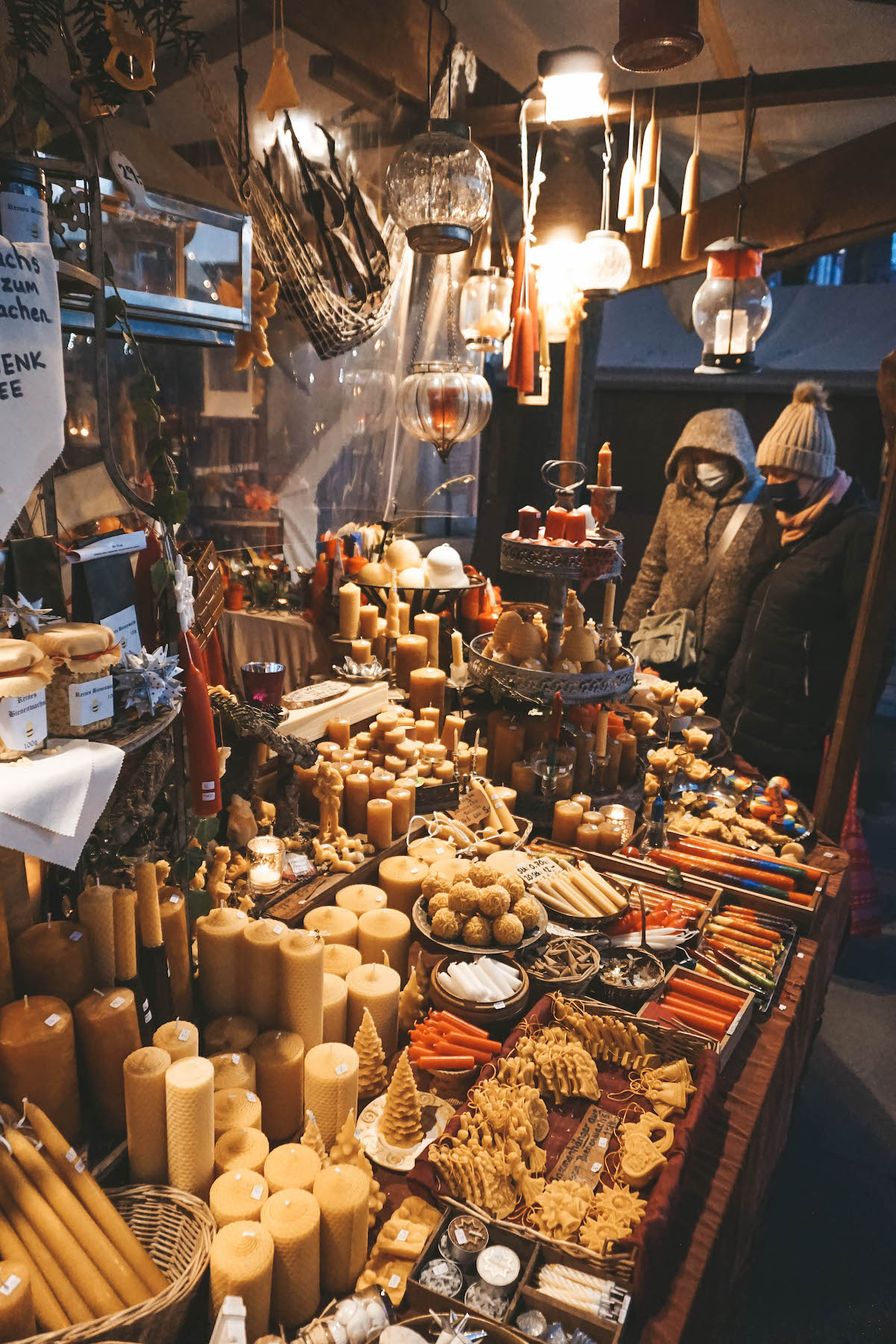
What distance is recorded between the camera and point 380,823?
7.84 feet

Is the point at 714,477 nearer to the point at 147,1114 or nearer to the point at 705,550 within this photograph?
the point at 705,550

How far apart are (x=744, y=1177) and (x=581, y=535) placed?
177 cm

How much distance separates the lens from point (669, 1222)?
1405 mm

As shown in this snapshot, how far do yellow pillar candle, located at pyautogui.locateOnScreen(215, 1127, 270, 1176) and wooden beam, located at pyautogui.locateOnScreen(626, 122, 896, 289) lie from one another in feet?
12.1

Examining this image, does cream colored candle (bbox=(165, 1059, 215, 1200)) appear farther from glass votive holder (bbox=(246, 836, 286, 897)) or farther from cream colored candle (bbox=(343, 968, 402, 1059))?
glass votive holder (bbox=(246, 836, 286, 897))

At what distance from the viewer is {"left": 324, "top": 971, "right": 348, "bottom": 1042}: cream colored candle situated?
1.67 meters

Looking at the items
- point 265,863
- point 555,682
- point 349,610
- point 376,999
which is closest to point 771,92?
point 555,682

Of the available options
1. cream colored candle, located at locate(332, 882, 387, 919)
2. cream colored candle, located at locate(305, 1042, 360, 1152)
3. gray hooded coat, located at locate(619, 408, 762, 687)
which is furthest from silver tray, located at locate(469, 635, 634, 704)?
gray hooded coat, located at locate(619, 408, 762, 687)

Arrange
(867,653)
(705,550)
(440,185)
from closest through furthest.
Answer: (440,185) < (867,653) < (705,550)

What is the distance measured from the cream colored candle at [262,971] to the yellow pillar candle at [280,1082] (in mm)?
54

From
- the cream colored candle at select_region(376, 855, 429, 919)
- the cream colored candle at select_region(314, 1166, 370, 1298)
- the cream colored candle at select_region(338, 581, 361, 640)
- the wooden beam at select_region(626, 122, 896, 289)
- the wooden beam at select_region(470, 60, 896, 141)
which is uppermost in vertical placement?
the wooden beam at select_region(470, 60, 896, 141)

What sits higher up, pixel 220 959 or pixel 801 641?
pixel 801 641

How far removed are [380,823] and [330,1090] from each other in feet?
3.18

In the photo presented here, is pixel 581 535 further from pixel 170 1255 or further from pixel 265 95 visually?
pixel 170 1255
